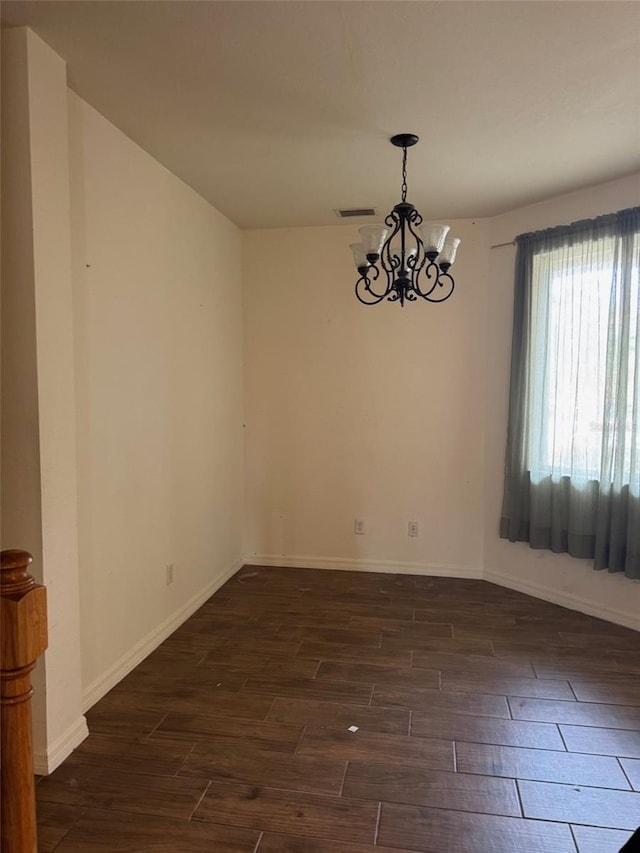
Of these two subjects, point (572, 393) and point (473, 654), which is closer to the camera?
point (473, 654)

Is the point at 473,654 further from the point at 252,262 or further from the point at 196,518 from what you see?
the point at 252,262

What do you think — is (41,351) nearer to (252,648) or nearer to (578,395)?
(252,648)

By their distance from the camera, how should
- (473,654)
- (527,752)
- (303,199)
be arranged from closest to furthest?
(527,752) < (473,654) < (303,199)

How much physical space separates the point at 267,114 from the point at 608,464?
8.54ft

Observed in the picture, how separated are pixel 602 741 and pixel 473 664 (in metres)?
0.72

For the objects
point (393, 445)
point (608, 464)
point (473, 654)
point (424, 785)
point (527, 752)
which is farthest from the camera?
point (393, 445)

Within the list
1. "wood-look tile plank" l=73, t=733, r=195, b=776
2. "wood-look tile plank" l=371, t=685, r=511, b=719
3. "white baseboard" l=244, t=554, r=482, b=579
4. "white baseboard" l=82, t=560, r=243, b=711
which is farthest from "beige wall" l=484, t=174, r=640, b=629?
"wood-look tile plank" l=73, t=733, r=195, b=776

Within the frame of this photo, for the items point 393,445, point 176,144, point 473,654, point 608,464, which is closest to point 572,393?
point 608,464

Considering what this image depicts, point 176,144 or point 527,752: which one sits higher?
point 176,144

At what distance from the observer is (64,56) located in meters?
2.06

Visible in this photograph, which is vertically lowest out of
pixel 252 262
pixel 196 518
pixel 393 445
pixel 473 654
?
pixel 473 654

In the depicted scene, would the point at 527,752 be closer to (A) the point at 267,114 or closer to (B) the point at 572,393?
(B) the point at 572,393

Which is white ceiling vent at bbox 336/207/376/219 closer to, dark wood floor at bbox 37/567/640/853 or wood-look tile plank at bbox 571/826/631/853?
dark wood floor at bbox 37/567/640/853

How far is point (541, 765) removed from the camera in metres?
2.11
